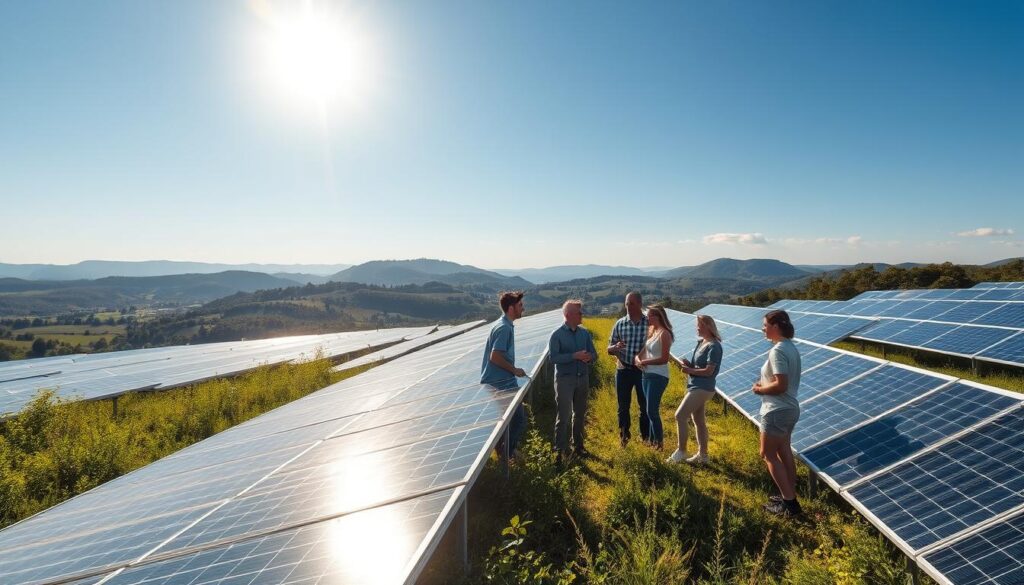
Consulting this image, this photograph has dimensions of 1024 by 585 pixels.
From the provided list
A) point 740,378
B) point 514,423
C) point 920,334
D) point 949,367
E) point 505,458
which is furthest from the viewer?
point 920,334

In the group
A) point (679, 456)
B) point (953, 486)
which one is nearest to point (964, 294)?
point (679, 456)

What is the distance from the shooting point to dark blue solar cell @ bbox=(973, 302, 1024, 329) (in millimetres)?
13197

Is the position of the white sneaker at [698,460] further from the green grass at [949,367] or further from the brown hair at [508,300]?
the green grass at [949,367]

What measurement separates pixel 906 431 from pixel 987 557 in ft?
7.03

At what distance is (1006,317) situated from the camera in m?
13.9

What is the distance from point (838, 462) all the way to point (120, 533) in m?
8.62

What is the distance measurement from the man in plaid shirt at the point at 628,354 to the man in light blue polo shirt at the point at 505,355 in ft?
6.23

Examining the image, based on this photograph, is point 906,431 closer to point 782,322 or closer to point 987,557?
point 782,322

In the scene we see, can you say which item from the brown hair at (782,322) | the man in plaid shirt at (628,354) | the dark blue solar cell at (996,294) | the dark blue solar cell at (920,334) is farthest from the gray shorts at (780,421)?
the dark blue solar cell at (996,294)

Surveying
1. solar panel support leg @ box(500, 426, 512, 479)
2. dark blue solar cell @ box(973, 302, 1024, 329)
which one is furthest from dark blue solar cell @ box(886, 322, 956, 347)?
solar panel support leg @ box(500, 426, 512, 479)

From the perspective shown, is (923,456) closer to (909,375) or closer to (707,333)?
(909,375)

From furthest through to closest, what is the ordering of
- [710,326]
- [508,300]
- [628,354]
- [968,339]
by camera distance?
[968,339] → [628,354] → [508,300] → [710,326]

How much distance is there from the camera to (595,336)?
96.6ft

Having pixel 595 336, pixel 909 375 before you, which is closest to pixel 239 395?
pixel 909 375
